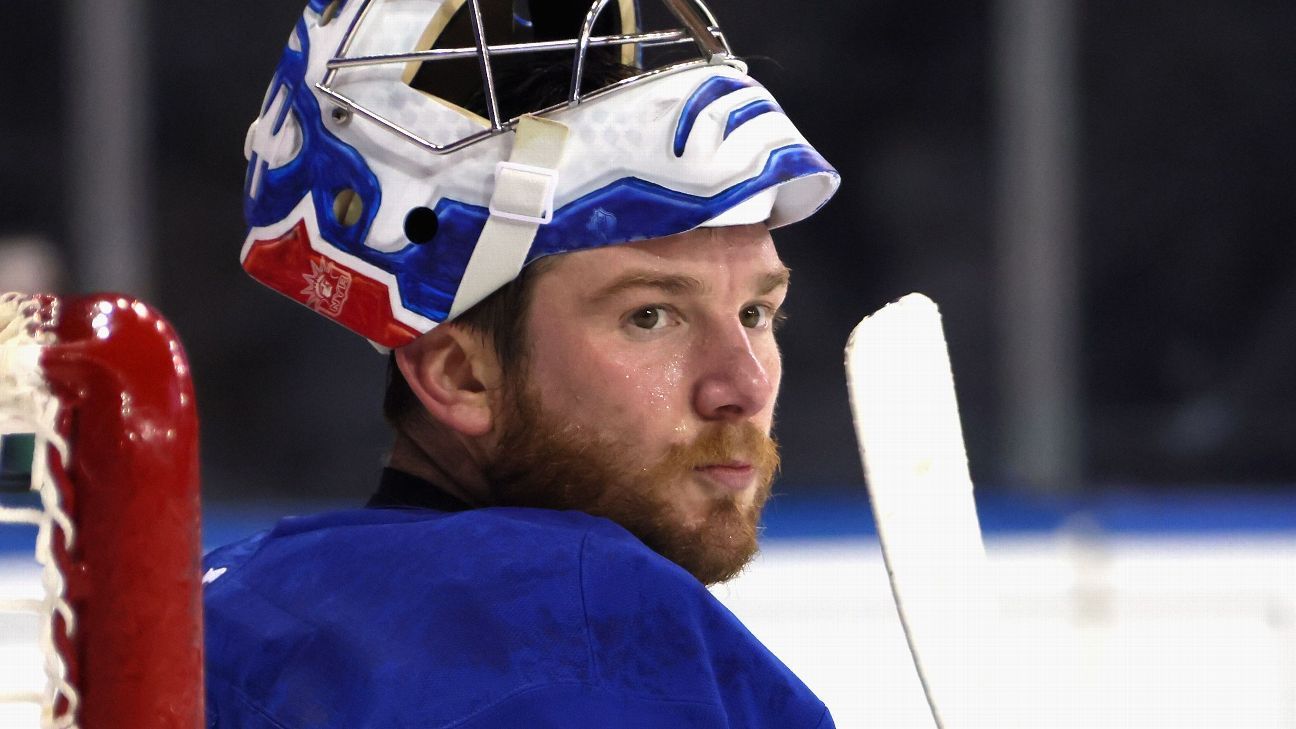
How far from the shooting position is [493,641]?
35.1 inches

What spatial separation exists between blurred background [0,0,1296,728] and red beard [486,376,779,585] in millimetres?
2127

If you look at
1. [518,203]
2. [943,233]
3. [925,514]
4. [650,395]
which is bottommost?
[943,233]

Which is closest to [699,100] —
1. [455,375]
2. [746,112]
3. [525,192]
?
[746,112]

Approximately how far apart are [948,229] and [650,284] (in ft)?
8.26

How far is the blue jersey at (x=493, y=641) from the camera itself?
0.88m

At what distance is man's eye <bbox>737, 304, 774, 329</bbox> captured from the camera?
3.91ft

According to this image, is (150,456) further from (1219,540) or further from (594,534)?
(1219,540)

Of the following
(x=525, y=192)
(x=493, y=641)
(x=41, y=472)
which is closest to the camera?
(x=41, y=472)

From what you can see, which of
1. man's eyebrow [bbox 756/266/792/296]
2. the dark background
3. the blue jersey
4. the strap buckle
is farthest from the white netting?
the dark background

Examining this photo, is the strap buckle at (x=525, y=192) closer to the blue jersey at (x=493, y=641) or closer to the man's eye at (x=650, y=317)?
the man's eye at (x=650, y=317)

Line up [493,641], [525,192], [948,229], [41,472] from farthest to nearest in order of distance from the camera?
[948,229] → [525,192] → [493,641] → [41,472]

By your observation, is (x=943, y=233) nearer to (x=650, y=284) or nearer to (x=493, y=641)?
(x=650, y=284)

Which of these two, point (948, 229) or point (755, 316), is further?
point (948, 229)

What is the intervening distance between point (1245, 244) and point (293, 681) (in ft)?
9.94
